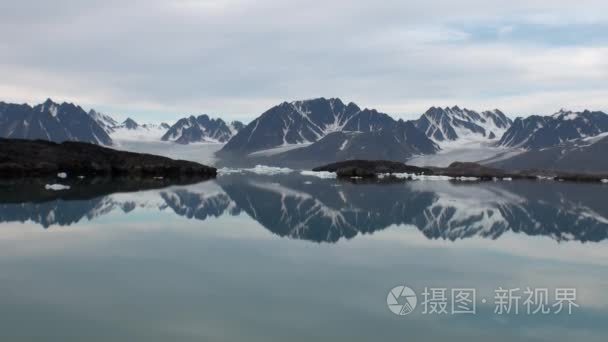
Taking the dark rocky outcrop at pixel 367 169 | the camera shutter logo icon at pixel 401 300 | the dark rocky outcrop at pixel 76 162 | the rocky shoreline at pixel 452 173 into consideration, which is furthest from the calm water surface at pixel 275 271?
the rocky shoreline at pixel 452 173

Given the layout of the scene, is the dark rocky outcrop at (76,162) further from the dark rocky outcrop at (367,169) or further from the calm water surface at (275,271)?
the calm water surface at (275,271)

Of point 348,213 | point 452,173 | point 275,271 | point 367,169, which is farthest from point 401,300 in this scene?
point 452,173

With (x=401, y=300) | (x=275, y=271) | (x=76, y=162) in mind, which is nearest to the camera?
(x=401, y=300)

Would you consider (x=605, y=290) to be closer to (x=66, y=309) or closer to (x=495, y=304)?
(x=495, y=304)

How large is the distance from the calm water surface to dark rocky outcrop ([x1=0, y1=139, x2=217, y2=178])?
141 feet

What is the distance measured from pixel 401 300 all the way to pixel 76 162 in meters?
79.5

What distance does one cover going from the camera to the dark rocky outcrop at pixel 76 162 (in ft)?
254

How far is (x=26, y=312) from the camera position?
13141 mm

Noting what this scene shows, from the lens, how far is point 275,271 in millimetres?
18578

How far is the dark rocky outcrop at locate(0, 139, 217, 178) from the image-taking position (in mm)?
77312

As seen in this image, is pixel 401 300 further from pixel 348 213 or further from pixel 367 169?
pixel 367 169

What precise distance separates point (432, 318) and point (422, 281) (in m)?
4.02

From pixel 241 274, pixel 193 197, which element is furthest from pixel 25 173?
pixel 241 274

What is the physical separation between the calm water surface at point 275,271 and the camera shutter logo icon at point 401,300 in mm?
239
